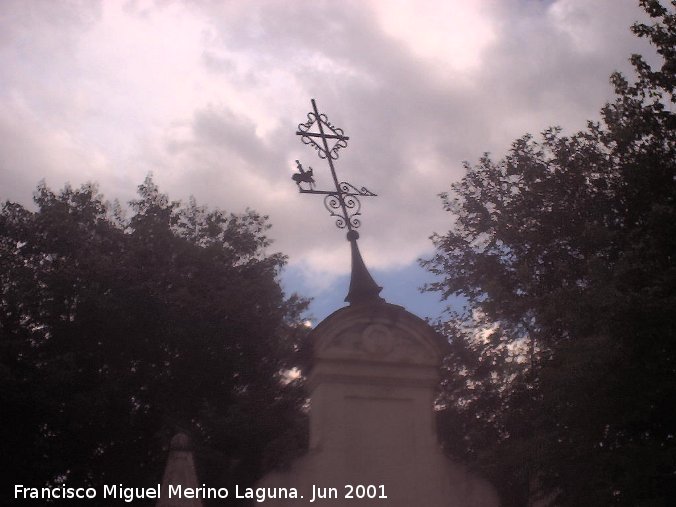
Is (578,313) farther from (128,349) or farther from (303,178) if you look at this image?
(128,349)

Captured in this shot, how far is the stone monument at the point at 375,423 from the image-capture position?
5816mm

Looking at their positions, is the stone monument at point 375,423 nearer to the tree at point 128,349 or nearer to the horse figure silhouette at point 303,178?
the horse figure silhouette at point 303,178

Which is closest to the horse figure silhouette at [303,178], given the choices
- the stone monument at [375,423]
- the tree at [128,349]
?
the stone monument at [375,423]

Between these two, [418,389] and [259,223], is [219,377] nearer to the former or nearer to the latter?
[259,223]

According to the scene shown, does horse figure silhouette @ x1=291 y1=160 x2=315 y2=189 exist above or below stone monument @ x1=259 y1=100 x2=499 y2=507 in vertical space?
above

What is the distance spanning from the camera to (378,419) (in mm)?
6090

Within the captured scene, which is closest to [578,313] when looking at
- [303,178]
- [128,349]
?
[303,178]

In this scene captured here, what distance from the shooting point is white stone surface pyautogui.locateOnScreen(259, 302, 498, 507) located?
19.2ft

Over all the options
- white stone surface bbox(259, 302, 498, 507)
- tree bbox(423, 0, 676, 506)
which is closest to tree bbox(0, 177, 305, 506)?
tree bbox(423, 0, 676, 506)

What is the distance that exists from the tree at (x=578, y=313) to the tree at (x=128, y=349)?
4.63m

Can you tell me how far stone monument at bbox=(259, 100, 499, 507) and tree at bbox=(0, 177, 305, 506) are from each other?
7.20 m

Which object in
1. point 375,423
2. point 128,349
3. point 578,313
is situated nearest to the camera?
point 375,423

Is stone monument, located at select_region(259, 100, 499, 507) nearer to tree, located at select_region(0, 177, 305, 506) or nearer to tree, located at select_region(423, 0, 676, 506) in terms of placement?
tree, located at select_region(423, 0, 676, 506)

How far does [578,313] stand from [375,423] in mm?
4890
